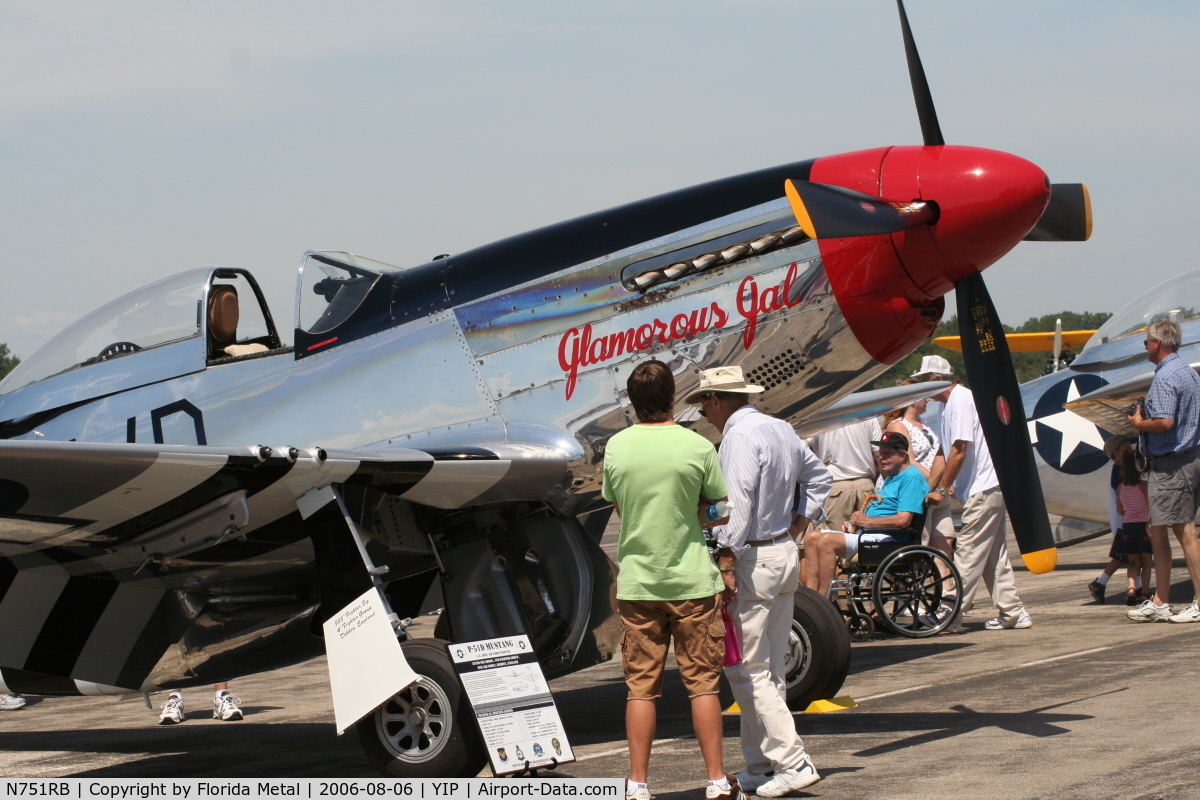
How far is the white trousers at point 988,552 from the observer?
9.09 meters

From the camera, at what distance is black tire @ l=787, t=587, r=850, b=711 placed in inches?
256

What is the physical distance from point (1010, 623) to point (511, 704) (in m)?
5.14

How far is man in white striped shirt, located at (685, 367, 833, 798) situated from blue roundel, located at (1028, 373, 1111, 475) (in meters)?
8.39

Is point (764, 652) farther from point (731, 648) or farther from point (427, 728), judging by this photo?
point (427, 728)

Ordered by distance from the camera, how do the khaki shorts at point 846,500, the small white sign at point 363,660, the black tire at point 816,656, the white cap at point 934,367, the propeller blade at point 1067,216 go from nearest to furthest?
the small white sign at point 363,660, the black tire at point 816,656, the propeller blade at point 1067,216, the white cap at point 934,367, the khaki shorts at point 846,500

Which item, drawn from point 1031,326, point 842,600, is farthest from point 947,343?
point 1031,326

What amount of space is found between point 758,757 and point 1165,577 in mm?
5123

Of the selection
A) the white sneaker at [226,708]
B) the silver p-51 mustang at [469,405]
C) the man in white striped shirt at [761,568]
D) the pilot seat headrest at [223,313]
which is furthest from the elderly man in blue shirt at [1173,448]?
the white sneaker at [226,708]

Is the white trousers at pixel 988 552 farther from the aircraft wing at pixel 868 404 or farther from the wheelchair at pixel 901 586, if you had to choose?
the aircraft wing at pixel 868 404

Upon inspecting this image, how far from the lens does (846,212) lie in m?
5.53

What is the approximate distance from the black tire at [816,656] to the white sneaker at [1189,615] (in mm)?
3372

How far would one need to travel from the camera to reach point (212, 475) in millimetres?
5047

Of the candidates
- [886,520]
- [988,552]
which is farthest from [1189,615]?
[886,520]

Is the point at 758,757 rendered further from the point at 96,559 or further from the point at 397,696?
the point at 96,559
